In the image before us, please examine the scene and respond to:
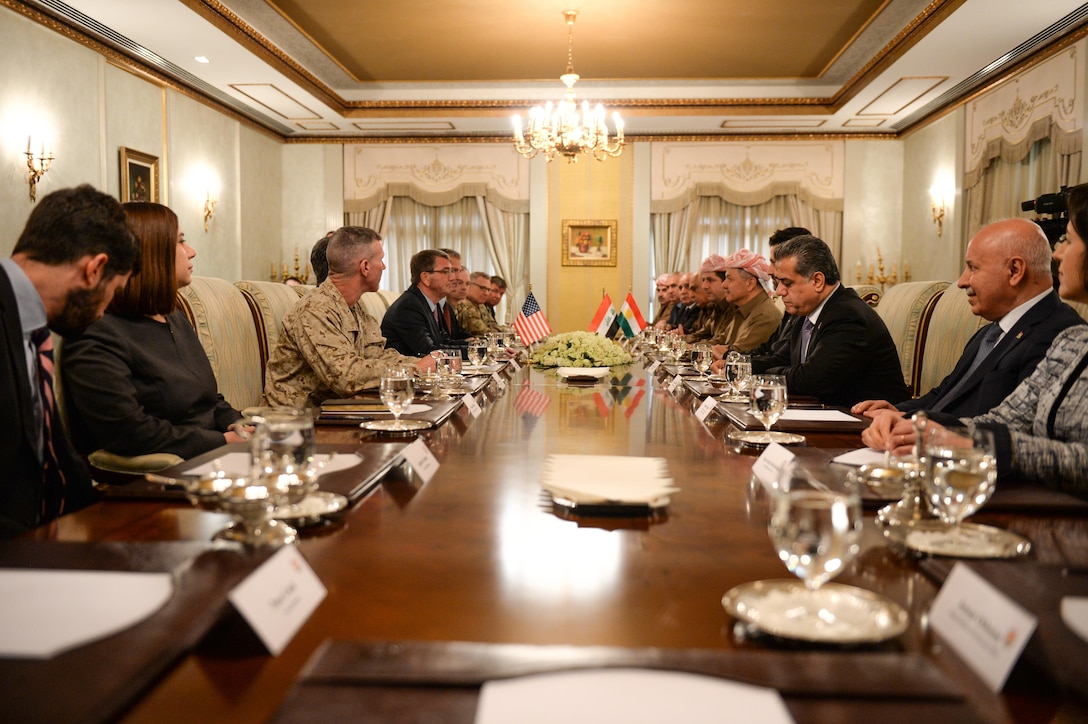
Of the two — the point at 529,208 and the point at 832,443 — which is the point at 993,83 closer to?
the point at 529,208

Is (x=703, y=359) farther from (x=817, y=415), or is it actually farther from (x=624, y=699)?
(x=624, y=699)

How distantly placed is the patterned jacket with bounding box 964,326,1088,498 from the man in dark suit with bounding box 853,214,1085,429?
18 cm

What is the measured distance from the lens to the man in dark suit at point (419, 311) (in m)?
5.07

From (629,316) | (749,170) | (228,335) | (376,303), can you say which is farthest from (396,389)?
(749,170)

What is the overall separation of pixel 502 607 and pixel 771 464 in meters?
0.78

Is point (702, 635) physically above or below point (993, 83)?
below

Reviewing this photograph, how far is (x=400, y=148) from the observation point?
10.3 m

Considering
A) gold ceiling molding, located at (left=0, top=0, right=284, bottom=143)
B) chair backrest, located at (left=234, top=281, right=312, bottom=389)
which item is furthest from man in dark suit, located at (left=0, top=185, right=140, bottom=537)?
gold ceiling molding, located at (left=0, top=0, right=284, bottom=143)

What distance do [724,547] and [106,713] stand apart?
0.73 m

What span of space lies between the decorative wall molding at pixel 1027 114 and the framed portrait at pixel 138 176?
7.08 m

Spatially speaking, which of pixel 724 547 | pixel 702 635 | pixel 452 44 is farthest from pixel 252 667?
pixel 452 44

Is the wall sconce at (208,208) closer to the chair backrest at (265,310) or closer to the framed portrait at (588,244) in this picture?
the framed portrait at (588,244)

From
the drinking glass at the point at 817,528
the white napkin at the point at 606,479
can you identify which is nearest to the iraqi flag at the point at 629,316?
the white napkin at the point at 606,479

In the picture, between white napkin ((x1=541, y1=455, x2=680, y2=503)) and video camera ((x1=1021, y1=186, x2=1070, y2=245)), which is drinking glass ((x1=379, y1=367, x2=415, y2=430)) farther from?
video camera ((x1=1021, y1=186, x2=1070, y2=245))
